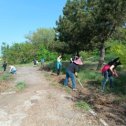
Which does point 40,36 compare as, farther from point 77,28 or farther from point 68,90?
point 68,90

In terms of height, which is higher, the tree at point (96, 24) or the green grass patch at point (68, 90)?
the tree at point (96, 24)

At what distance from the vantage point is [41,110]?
11625 mm

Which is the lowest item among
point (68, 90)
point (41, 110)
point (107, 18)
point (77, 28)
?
point (41, 110)

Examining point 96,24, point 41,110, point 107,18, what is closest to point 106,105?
point 41,110

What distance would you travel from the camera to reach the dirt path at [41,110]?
10.0 metres

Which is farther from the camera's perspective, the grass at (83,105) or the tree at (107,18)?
the tree at (107,18)

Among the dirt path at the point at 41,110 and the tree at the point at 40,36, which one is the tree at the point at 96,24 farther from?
A: the tree at the point at 40,36

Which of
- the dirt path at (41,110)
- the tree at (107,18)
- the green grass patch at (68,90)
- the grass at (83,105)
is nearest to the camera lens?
the dirt path at (41,110)

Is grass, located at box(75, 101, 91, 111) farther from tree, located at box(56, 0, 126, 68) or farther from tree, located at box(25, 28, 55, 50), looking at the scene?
tree, located at box(25, 28, 55, 50)

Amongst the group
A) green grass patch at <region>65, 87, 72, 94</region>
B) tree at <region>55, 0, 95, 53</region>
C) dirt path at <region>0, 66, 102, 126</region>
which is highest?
tree at <region>55, 0, 95, 53</region>

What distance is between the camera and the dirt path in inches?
394

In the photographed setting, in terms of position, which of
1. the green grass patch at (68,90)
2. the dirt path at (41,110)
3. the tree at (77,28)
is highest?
the tree at (77,28)

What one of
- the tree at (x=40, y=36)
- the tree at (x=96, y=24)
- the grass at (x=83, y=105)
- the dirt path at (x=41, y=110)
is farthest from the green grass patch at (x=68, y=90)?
the tree at (x=40, y=36)

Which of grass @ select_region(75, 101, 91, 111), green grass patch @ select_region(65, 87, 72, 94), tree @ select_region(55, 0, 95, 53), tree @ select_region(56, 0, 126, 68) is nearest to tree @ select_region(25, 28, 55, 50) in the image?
tree @ select_region(55, 0, 95, 53)
